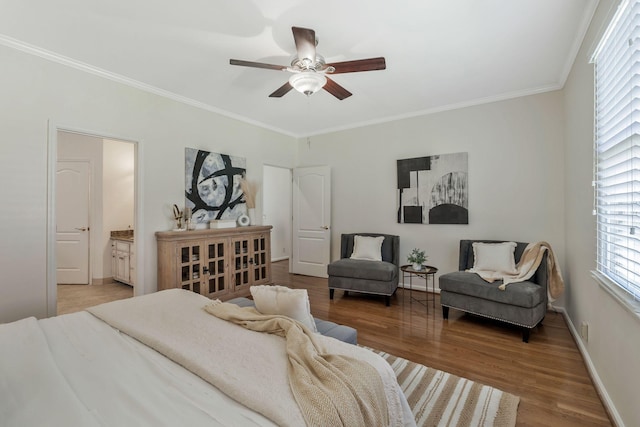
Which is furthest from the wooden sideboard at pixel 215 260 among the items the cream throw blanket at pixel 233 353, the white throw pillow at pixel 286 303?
the white throw pillow at pixel 286 303

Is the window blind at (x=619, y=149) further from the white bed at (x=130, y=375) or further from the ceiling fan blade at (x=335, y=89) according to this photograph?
the ceiling fan blade at (x=335, y=89)

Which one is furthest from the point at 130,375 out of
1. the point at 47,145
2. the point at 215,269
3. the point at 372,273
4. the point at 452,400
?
the point at 372,273

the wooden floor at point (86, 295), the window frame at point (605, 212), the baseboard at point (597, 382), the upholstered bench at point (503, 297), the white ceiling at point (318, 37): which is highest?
the white ceiling at point (318, 37)

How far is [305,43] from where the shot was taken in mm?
2146

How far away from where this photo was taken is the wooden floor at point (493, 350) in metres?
1.87

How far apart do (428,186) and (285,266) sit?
3588mm

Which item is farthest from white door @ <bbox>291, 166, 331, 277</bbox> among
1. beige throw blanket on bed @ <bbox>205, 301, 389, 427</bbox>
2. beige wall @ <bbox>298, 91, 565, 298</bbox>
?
beige throw blanket on bed @ <bbox>205, 301, 389, 427</bbox>

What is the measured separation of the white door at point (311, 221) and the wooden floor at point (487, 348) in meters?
1.26

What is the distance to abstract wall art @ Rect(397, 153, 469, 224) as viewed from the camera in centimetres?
407

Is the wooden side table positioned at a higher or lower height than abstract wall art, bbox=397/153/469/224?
lower

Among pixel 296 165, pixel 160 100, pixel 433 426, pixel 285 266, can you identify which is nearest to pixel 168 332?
pixel 433 426

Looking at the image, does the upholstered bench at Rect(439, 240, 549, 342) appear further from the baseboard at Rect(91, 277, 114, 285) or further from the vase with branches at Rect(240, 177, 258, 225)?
the baseboard at Rect(91, 277, 114, 285)

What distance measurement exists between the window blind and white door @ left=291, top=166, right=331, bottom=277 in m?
3.66

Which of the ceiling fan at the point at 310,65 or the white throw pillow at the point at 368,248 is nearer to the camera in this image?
the ceiling fan at the point at 310,65
